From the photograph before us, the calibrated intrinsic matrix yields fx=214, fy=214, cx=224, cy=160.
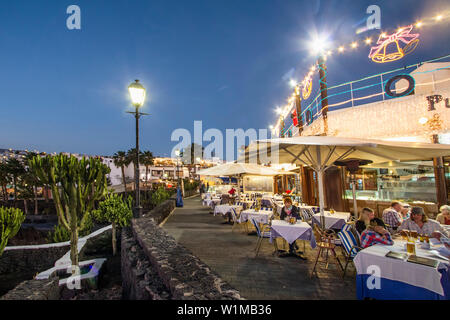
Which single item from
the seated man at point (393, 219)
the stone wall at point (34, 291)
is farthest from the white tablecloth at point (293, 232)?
the stone wall at point (34, 291)

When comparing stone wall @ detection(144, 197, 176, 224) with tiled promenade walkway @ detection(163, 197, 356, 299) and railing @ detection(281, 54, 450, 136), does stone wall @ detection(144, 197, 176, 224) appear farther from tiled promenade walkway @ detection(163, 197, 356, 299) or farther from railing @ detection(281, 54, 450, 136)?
railing @ detection(281, 54, 450, 136)

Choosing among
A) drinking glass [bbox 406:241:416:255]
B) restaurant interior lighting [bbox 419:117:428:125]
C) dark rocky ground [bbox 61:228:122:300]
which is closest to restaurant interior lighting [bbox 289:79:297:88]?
restaurant interior lighting [bbox 419:117:428:125]

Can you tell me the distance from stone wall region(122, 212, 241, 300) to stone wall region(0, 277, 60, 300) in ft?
3.85

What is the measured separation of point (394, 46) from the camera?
8.33 meters

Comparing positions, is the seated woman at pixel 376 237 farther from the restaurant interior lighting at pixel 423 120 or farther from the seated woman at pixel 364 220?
the restaurant interior lighting at pixel 423 120

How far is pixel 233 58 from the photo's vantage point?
113 m

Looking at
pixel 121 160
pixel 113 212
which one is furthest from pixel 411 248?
pixel 121 160

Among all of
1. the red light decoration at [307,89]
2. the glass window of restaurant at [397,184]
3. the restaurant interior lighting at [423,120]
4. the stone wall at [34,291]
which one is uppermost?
the red light decoration at [307,89]

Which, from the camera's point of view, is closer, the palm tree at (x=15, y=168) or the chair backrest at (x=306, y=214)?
the chair backrest at (x=306, y=214)

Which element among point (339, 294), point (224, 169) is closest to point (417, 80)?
point (224, 169)

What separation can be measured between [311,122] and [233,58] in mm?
112907

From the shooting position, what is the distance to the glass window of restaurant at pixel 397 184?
7945 mm

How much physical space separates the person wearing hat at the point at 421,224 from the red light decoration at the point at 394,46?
672cm

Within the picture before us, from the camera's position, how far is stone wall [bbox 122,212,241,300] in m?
2.18
